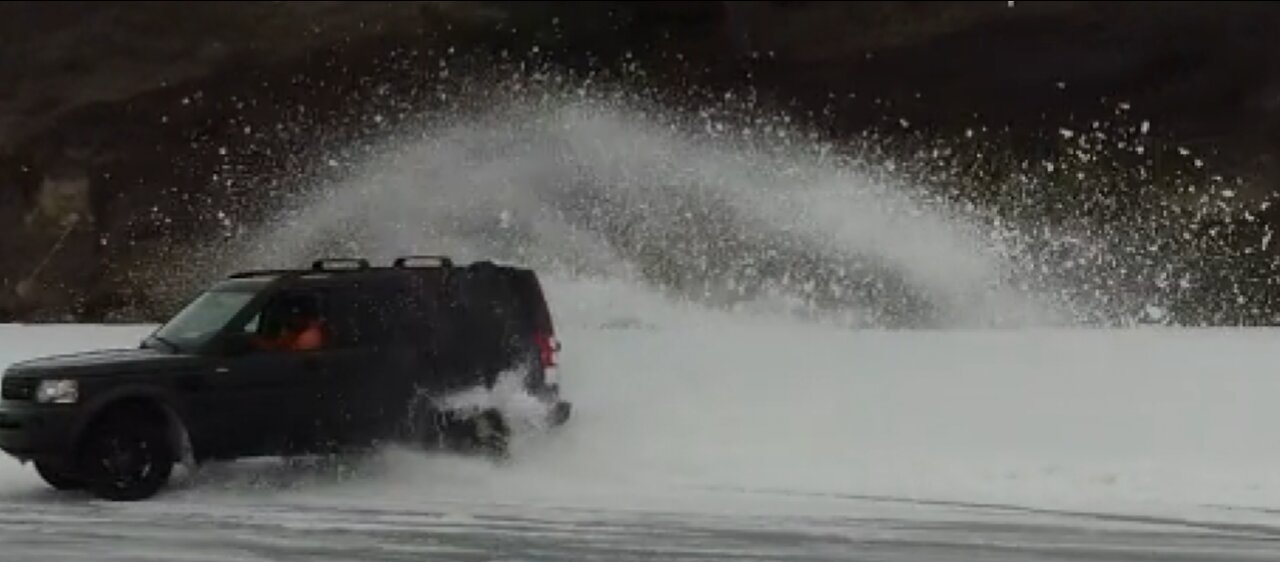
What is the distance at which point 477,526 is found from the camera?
34.0ft

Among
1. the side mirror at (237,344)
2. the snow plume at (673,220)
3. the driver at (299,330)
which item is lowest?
the side mirror at (237,344)

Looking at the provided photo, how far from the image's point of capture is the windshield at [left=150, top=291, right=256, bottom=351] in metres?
12.4

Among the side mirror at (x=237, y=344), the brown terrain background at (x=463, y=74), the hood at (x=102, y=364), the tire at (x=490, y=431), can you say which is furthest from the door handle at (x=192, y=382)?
the brown terrain background at (x=463, y=74)

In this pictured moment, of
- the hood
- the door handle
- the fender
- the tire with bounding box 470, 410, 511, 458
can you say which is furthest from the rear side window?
the fender

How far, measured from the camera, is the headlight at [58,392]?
38.2 feet

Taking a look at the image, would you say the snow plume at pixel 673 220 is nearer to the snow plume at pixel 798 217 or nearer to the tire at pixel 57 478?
the snow plume at pixel 798 217

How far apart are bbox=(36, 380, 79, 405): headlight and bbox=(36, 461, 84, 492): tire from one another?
47cm

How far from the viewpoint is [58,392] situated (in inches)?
459

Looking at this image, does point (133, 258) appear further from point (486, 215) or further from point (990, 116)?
point (990, 116)

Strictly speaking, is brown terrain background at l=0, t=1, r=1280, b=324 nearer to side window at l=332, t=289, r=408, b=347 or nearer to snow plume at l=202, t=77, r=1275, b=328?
snow plume at l=202, t=77, r=1275, b=328

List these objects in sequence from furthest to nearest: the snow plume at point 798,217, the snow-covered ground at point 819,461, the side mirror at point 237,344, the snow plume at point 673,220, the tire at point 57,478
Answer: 1. the snow plume at point 798,217
2. the snow plume at point 673,220
3. the side mirror at point 237,344
4. the tire at point 57,478
5. the snow-covered ground at point 819,461

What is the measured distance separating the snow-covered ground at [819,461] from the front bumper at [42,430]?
0.39 m

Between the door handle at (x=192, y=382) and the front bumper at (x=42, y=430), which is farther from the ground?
the door handle at (x=192, y=382)

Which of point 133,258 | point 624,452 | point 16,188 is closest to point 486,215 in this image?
point 133,258
